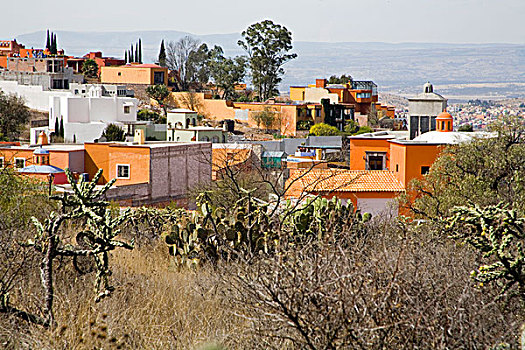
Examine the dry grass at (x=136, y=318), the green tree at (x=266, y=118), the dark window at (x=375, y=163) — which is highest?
the green tree at (x=266, y=118)

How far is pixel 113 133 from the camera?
4291 centimetres

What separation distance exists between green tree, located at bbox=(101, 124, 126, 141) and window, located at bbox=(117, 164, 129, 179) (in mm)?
14623

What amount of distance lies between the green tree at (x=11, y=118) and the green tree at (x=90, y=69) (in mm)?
17564

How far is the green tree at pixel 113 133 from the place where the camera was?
139ft

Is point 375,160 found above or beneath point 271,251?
beneath

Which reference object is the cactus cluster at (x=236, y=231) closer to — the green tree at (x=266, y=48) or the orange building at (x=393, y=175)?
the orange building at (x=393, y=175)

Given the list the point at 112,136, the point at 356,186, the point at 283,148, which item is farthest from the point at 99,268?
Result: the point at 283,148

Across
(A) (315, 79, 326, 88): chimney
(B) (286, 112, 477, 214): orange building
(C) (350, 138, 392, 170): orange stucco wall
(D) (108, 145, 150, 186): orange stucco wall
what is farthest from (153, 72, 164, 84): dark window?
(B) (286, 112, 477, 214): orange building

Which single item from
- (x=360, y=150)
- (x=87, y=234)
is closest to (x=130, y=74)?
(x=360, y=150)

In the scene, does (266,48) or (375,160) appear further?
(266,48)

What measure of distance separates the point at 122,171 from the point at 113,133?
1561 centimetres

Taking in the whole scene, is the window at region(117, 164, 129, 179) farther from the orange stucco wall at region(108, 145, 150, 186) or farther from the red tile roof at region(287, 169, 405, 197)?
the red tile roof at region(287, 169, 405, 197)

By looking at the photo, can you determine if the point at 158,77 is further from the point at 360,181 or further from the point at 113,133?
the point at 360,181

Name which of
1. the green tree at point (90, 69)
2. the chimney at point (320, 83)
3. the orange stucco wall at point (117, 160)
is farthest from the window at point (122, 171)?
the green tree at point (90, 69)
